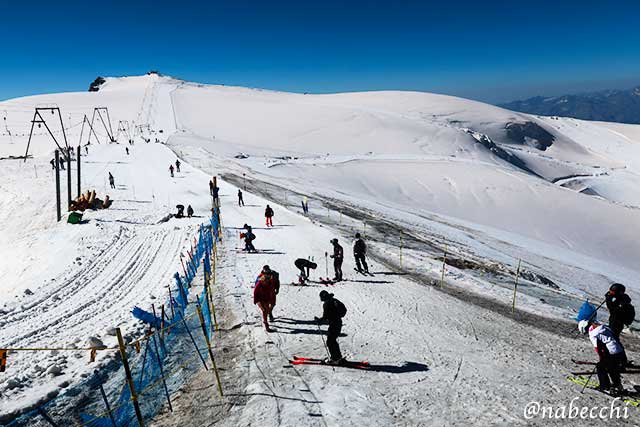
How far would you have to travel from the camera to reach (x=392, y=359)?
1061cm

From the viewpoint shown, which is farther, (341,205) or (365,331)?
(341,205)

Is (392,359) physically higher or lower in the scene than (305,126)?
lower

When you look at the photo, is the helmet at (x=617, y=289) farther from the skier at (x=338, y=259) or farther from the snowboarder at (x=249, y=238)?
the snowboarder at (x=249, y=238)

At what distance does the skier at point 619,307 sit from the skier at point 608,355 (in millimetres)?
1753

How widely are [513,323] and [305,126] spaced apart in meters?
86.5

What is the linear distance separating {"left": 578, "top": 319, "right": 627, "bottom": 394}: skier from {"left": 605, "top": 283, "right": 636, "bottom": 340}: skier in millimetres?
1753

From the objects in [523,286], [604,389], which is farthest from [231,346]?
[523,286]

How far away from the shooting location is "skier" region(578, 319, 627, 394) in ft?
28.5

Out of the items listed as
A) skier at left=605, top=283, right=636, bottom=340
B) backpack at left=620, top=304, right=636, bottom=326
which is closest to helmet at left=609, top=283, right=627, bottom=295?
skier at left=605, top=283, right=636, bottom=340

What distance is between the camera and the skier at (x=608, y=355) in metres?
8.69

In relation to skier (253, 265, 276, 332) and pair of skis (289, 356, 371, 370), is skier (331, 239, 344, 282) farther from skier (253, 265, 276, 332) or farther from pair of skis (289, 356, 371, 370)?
pair of skis (289, 356, 371, 370)

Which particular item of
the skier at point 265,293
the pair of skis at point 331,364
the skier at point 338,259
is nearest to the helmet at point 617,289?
the pair of skis at point 331,364

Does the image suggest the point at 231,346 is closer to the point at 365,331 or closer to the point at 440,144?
the point at 365,331

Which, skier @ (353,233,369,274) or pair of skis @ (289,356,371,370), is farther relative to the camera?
skier @ (353,233,369,274)
